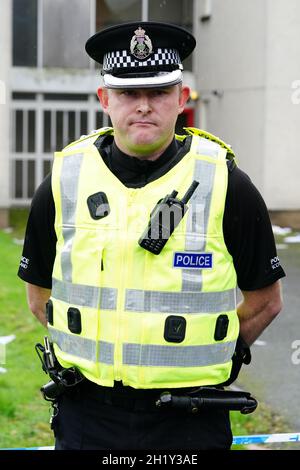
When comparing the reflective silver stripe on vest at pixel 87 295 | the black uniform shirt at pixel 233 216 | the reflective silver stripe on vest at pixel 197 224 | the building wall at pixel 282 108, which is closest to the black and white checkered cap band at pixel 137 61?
the black uniform shirt at pixel 233 216

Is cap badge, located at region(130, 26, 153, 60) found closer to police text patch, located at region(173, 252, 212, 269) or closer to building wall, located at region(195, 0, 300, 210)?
police text patch, located at region(173, 252, 212, 269)

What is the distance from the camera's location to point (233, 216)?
9.34 ft

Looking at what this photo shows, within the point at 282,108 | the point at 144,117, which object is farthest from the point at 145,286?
the point at 282,108

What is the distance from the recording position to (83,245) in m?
2.83

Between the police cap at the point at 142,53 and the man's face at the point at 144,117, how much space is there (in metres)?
0.03

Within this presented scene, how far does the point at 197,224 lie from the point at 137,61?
57 centimetres

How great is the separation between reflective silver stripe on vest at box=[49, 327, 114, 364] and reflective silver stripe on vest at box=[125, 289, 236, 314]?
0.50 feet

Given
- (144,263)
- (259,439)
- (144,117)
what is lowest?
(259,439)

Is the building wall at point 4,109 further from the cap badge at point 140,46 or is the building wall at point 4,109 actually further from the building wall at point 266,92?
the cap badge at point 140,46

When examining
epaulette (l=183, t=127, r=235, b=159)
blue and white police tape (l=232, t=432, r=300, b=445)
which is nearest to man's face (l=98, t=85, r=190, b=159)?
epaulette (l=183, t=127, r=235, b=159)

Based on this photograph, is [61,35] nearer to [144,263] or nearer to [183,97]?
[183,97]

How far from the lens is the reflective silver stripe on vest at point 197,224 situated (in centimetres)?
278

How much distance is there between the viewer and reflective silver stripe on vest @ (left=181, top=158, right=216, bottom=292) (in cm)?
278

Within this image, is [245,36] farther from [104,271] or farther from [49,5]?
[104,271]
